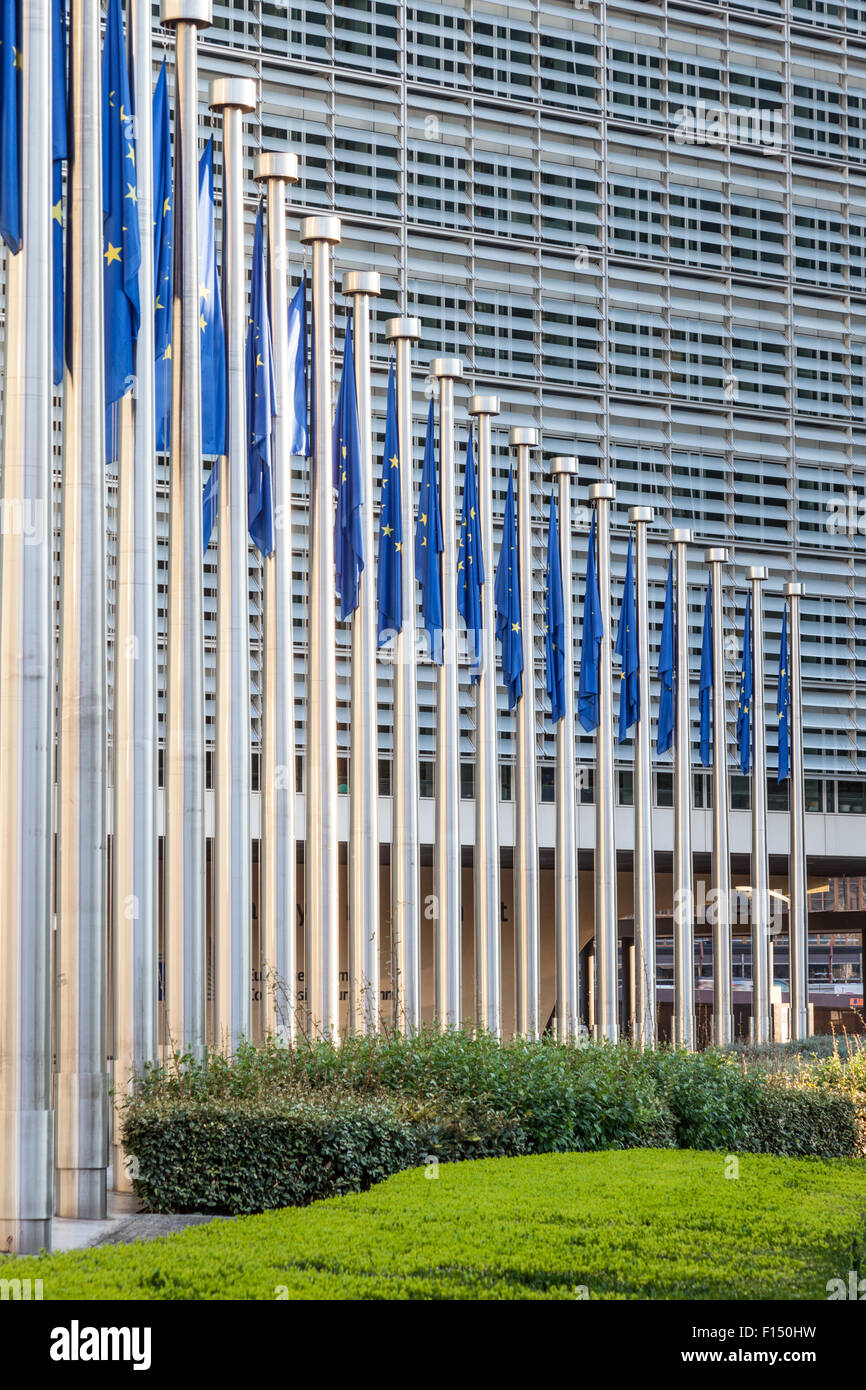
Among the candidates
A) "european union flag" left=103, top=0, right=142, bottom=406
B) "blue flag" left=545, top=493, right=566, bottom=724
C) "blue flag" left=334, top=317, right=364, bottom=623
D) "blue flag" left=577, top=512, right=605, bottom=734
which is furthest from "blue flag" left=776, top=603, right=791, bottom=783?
"european union flag" left=103, top=0, right=142, bottom=406

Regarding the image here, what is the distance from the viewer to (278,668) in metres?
24.1

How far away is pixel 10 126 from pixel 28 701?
176 inches

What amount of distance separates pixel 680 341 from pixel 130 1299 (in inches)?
2064

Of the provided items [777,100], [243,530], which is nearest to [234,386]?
[243,530]

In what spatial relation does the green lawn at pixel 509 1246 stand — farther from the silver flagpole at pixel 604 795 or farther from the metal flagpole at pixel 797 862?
the metal flagpole at pixel 797 862

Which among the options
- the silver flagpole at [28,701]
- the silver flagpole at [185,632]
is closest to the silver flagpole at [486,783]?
the silver flagpole at [185,632]

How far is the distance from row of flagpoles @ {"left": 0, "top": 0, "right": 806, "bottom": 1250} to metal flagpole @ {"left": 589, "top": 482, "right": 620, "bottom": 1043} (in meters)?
0.09

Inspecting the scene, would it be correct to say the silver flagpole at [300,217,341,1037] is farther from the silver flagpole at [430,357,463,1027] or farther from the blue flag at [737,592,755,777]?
the blue flag at [737,592,755,777]

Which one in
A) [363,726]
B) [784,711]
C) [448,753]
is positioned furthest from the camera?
[784,711]

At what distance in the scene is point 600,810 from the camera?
39.4m

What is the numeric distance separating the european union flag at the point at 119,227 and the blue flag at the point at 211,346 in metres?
3.51

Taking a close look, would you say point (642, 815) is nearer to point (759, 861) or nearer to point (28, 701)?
point (759, 861)

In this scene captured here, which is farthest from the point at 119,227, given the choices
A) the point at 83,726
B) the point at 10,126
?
the point at 83,726

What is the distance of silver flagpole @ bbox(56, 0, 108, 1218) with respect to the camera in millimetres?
14281
